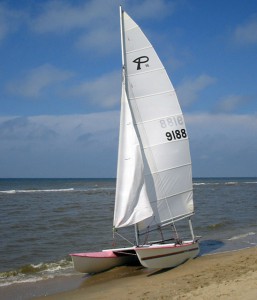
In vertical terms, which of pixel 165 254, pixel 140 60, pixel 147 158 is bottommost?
pixel 165 254

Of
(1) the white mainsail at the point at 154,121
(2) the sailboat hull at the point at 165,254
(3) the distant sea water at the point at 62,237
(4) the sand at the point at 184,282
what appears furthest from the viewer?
(3) the distant sea water at the point at 62,237

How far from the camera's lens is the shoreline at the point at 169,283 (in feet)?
21.8

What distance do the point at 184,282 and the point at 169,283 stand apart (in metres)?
0.31

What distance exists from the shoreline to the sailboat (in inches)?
17.3

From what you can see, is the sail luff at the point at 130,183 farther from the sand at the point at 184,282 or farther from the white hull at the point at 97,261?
the sand at the point at 184,282

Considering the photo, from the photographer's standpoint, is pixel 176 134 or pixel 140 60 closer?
pixel 140 60

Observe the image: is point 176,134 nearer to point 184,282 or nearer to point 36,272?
point 184,282

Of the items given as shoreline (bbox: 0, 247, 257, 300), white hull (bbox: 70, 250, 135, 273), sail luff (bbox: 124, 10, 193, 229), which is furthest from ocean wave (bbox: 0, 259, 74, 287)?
sail luff (bbox: 124, 10, 193, 229)

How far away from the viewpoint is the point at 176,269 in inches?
376

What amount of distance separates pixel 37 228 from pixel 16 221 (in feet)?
7.78

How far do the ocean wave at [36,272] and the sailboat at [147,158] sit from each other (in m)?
0.89

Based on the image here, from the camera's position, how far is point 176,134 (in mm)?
10758

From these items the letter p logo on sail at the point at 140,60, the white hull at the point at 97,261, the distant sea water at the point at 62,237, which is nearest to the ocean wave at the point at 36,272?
the distant sea water at the point at 62,237

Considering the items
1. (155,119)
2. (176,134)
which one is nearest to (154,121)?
(155,119)
